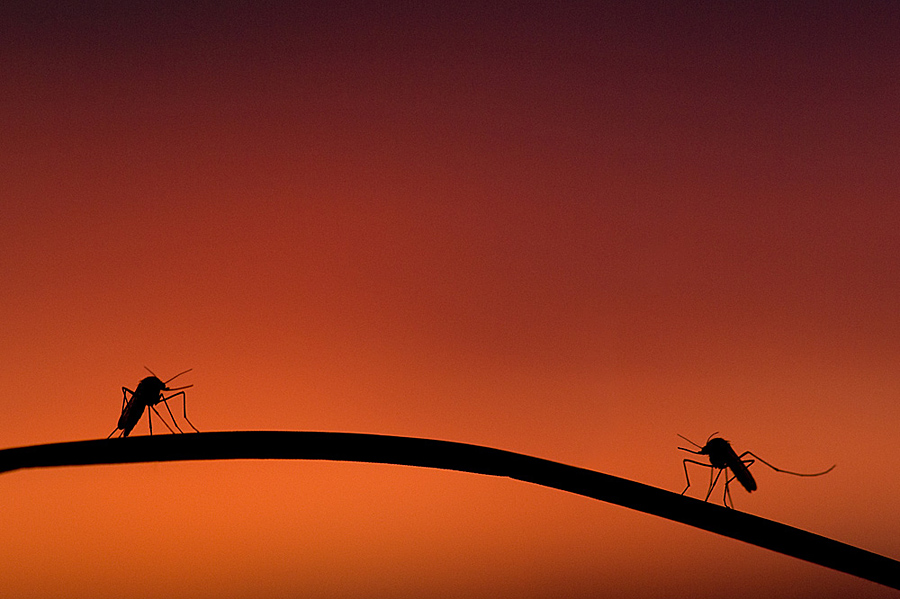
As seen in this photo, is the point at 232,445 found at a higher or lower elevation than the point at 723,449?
lower

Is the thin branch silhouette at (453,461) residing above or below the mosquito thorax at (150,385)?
below

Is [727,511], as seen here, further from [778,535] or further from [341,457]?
[341,457]

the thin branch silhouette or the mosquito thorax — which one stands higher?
the mosquito thorax

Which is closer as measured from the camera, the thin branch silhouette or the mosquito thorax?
the thin branch silhouette

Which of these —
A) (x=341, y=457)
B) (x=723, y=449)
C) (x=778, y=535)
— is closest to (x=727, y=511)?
(x=778, y=535)

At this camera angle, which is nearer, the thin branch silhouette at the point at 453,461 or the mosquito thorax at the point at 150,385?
the thin branch silhouette at the point at 453,461

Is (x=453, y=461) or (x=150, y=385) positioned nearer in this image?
(x=453, y=461)

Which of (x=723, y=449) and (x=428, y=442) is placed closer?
(x=428, y=442)

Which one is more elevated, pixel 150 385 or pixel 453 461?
pixel 150 385
